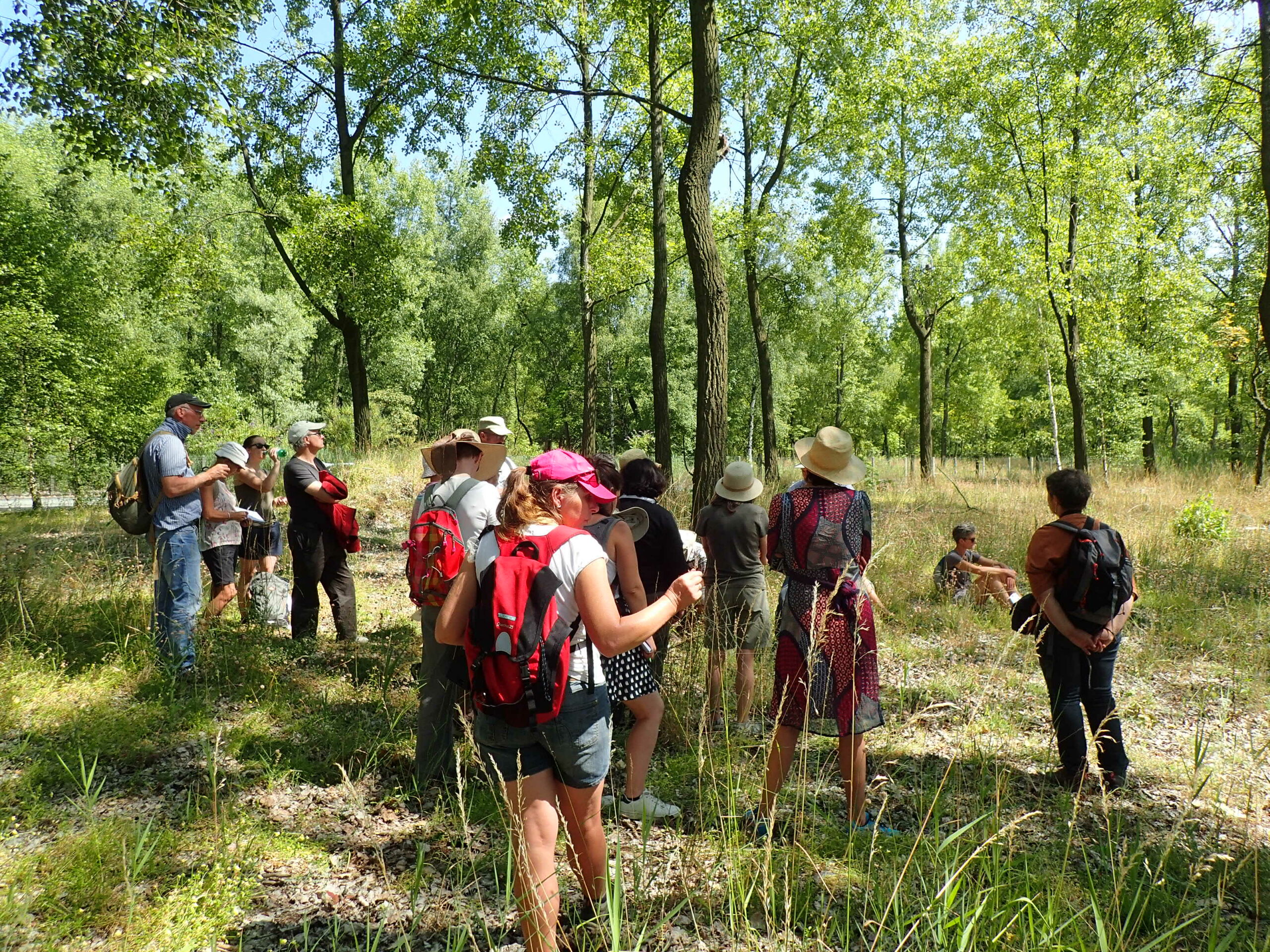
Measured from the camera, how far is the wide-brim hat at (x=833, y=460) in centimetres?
359

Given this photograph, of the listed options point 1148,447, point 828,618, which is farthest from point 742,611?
point 1148,447

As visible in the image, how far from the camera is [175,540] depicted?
491 cm

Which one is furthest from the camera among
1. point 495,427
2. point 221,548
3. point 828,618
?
point 221,548

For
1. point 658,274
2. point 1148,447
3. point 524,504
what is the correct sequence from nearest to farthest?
point 524,504 < point 658,274 < point 1148,447

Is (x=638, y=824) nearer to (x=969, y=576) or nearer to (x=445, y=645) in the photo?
(x=445, y=645)

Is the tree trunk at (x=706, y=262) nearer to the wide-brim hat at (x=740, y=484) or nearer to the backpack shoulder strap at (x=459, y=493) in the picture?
the wide-brim hat at (x=740, y=484)

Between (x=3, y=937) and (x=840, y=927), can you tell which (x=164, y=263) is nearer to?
(x=3, y=937)

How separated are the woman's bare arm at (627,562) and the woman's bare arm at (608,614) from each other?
91cm

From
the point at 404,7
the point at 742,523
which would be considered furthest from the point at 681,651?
the point at 404,7

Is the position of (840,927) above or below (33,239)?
below

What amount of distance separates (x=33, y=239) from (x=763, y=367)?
20.3m

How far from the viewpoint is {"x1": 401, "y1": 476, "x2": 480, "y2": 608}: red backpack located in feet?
11.9

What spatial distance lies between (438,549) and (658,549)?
4.10ft

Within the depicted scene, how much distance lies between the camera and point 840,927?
105 inches
